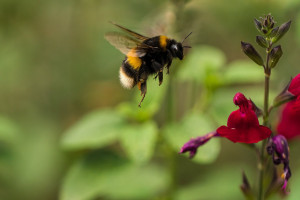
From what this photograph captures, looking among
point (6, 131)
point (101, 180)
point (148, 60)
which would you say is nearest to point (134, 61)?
point (148, 60)

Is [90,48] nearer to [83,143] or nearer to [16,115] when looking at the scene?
[16,115]

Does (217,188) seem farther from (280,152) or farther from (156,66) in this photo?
(280,152)

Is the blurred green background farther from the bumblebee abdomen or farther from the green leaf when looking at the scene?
the bumblebee abdomen

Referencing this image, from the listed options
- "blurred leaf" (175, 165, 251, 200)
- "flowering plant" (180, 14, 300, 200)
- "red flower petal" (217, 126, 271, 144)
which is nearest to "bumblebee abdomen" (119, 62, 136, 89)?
"flowering plant" (180, 14, 300, 200)

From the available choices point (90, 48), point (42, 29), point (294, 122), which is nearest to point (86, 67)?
point (90, 48)

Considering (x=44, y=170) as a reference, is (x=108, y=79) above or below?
above

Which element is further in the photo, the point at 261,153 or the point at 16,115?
the point at 16,115
